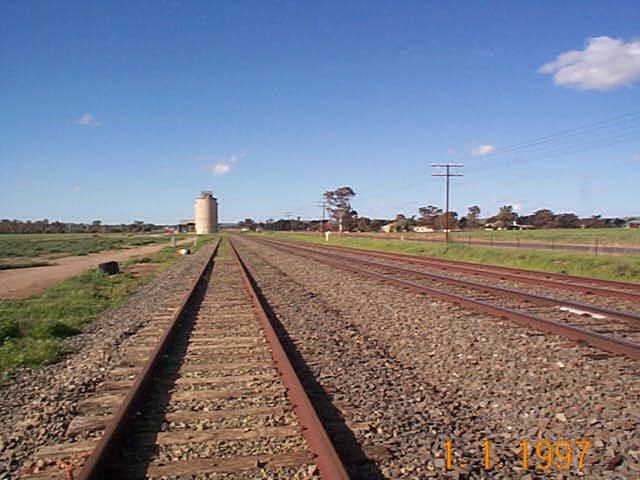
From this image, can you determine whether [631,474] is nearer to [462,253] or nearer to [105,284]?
[105,284]

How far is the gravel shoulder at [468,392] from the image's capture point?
376cm

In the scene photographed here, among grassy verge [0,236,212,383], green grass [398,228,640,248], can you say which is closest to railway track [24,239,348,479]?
grassy verge [0,236,212,383]

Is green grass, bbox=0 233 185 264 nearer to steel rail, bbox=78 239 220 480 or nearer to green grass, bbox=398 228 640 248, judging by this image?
green grass, bbox=398 228 640 248

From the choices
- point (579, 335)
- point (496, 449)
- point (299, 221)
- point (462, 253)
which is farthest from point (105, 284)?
point (299, 221)

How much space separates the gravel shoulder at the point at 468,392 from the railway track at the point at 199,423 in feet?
1.42

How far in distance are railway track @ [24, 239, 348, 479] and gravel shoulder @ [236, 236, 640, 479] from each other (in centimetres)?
A: 43

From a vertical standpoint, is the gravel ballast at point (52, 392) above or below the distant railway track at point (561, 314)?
below

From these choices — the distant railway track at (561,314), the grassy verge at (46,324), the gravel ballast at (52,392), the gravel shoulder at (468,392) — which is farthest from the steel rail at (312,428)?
the distant railway track at (561,314)

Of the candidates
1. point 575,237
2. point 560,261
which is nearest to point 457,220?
point 575,237

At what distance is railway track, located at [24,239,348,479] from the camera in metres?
3.53
